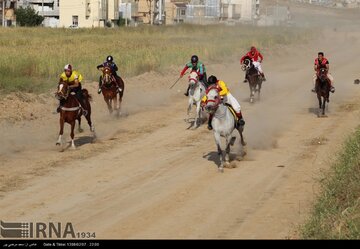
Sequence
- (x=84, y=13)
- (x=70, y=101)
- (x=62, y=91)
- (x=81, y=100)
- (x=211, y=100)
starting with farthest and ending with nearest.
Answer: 1. (x=84, y=13)
2. (x=81, y=100)
3. (x=70, y=101)
4. (x=62, y=91)
5. (x=211, y=100)

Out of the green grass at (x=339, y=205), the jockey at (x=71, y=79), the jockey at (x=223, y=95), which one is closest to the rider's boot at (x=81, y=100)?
the jockey at (x=71, y=79)

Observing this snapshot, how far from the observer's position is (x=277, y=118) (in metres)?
24.5

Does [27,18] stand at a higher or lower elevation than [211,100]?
lower

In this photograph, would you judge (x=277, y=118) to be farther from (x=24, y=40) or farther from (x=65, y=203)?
(x=24, y=40)

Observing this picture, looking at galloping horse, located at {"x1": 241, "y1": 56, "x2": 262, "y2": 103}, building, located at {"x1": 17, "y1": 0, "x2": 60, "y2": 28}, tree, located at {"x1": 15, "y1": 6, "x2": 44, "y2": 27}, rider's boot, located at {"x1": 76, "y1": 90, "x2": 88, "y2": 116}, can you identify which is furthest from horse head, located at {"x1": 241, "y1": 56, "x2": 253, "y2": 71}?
building, located at {"x1": 17, "y1": 0, "x2": 60, "y2": 28}

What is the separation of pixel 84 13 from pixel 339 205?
324ft

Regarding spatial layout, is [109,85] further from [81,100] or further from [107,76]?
[81,100]

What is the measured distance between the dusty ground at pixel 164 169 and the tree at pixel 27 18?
72.6 metres

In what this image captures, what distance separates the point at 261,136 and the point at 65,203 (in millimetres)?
8257

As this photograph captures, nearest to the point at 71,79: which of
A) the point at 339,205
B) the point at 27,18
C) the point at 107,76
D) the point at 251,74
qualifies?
the point at 107,76

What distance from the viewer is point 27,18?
328 ft

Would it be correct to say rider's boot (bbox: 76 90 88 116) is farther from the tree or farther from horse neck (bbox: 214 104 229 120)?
the tree

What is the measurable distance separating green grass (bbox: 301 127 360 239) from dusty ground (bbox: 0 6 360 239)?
0.42m

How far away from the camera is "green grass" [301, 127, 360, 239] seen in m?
10.4
